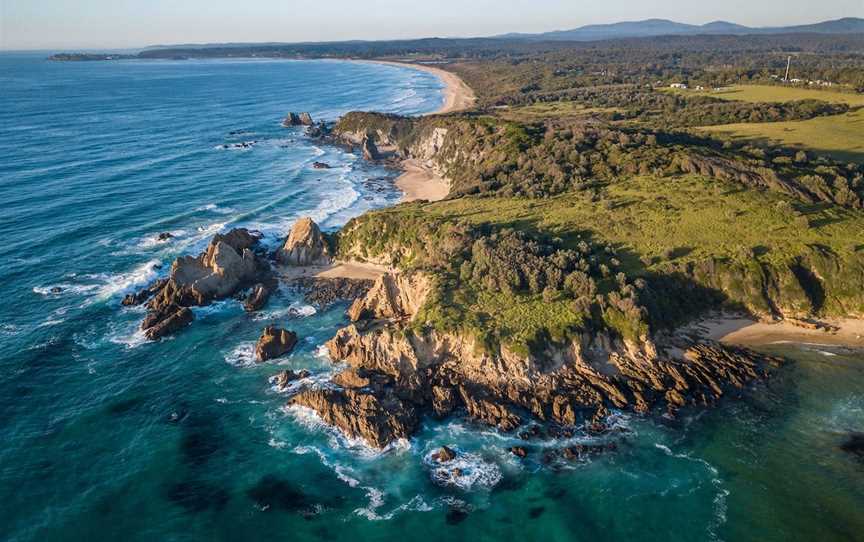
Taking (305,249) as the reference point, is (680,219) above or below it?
above

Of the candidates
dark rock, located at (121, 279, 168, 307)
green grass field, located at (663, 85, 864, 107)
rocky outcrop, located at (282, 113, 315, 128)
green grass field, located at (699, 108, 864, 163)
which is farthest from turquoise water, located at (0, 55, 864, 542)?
rocky outcrop, located at (282, 113, 315, 128)

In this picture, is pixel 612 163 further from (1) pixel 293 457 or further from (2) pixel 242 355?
(1) pixel 293 457

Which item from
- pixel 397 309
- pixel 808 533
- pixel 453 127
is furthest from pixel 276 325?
pixel 453 127

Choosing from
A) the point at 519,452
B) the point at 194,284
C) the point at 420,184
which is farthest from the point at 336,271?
the point at 420,184

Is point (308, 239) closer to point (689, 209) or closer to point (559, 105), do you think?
point (689, 209)

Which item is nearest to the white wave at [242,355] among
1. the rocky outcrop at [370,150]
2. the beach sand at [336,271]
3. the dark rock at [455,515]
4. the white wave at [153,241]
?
the beach sand at [336,271]

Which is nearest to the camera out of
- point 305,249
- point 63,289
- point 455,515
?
point 455,515
